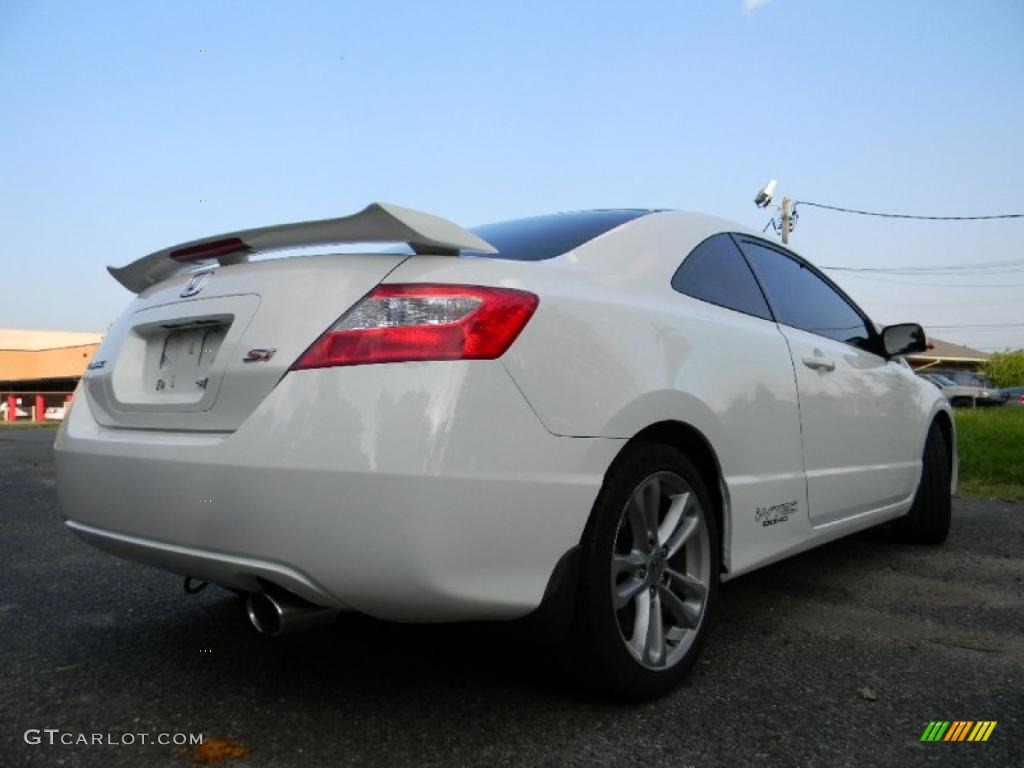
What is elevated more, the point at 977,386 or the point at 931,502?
the point at 931,502

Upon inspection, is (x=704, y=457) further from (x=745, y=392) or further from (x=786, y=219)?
(x=786, y=219)

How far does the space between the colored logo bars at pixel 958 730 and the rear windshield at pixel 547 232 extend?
1.60 meters

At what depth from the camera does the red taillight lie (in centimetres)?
179

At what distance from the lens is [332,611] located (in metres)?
1.89

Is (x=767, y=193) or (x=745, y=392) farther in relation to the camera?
(x=767, y=193)

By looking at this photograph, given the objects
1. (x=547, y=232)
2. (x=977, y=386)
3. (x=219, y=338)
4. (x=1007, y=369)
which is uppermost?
(x=547, y=232)

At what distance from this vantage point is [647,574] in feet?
7.37

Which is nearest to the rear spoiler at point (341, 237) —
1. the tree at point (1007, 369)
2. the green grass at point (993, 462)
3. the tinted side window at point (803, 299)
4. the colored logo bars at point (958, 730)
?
the tinted side window at point (803, 299)

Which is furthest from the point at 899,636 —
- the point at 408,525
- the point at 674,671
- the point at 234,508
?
the point at 234,508

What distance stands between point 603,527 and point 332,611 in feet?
2.28

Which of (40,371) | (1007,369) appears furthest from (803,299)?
(40,371)

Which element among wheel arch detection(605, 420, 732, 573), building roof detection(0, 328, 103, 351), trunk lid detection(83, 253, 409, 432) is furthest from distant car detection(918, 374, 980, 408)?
building roof detection(0, 328, 103, 351)

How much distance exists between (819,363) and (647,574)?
139cm

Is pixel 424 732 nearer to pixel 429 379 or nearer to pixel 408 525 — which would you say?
pixel 408 525
